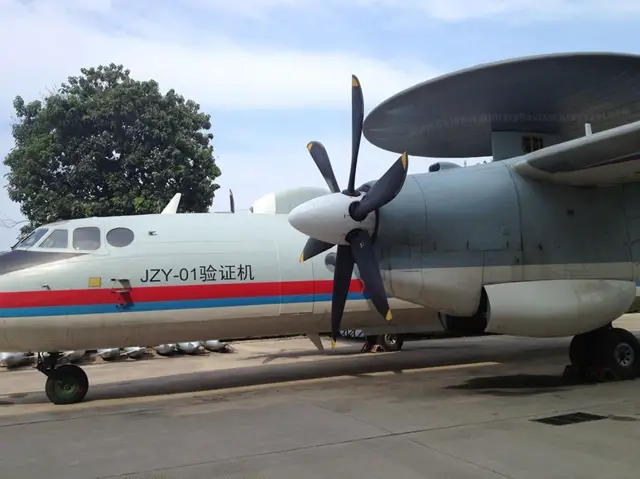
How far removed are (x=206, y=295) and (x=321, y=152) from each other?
3.45 meters

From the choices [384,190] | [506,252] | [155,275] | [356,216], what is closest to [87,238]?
[155,275]

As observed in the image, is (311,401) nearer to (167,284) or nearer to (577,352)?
(167,284)

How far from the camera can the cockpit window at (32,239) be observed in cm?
1135

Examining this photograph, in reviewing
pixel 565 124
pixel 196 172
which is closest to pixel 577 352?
pixel 565 124

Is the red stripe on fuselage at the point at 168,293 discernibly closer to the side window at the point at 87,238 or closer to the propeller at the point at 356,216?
the side window at the point at 87,238

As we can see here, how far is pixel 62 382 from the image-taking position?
1102 centimetres

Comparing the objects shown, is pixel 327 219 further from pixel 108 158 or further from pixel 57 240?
pixel 108 158

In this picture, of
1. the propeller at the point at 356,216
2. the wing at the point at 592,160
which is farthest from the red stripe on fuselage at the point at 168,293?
the wing at the point at 592,160

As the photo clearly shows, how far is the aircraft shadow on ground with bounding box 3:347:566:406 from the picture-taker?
1174 centimetres

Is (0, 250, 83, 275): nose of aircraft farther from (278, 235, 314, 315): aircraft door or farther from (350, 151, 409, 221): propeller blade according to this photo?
(350, 151, 409, 221): propeller blade

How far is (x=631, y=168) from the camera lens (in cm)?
981

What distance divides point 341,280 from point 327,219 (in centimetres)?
137

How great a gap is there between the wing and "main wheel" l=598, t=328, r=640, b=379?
2.78 m

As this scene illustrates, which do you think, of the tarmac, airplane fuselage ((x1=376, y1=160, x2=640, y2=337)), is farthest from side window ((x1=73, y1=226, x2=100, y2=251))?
airplane fuselage ((x1=376, y1=160, x2=640, y2=337))
